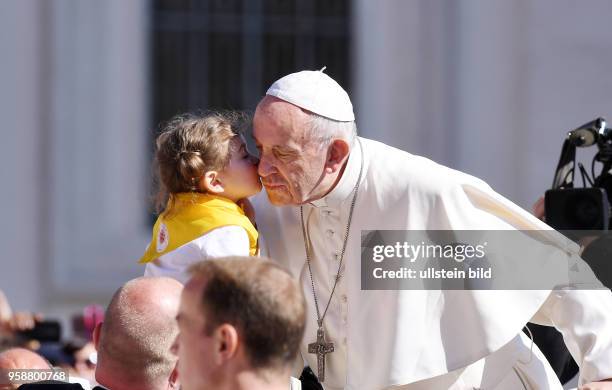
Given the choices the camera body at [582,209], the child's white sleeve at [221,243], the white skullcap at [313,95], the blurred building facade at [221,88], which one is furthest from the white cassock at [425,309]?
the blurred building facade at [221,88]

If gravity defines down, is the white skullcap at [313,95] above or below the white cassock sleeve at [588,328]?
above

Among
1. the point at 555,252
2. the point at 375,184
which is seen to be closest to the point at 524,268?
the point at 555,252

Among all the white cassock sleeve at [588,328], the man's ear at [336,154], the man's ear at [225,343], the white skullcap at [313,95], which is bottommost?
the white cassock sleeve at [588,328]

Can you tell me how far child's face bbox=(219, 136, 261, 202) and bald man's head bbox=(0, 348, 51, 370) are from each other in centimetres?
71

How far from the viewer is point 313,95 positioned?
3.96m

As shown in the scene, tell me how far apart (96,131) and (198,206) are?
4.83 meters

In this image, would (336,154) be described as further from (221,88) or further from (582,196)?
(221,88)

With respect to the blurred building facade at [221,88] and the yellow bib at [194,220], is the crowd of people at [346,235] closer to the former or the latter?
the yellow bib at [194,220]

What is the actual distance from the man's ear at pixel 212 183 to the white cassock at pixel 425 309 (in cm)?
25

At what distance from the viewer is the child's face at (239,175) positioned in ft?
13.1

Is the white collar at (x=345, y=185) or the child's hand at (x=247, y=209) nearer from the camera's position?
the white collar at (x=345, y=185)

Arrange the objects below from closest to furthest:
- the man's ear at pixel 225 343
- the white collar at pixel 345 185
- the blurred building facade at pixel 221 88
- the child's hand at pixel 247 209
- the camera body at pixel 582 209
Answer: the man's ear at pixel 225 343 → the white collar at pixel 345 185 → the child's hand at pixel 247 209 → the camera body at pixel 582 209 → the blurred building facade at pixel 221 88

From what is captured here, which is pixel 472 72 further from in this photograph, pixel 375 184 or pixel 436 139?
pixel 375 184

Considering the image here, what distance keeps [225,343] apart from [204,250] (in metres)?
1.30
